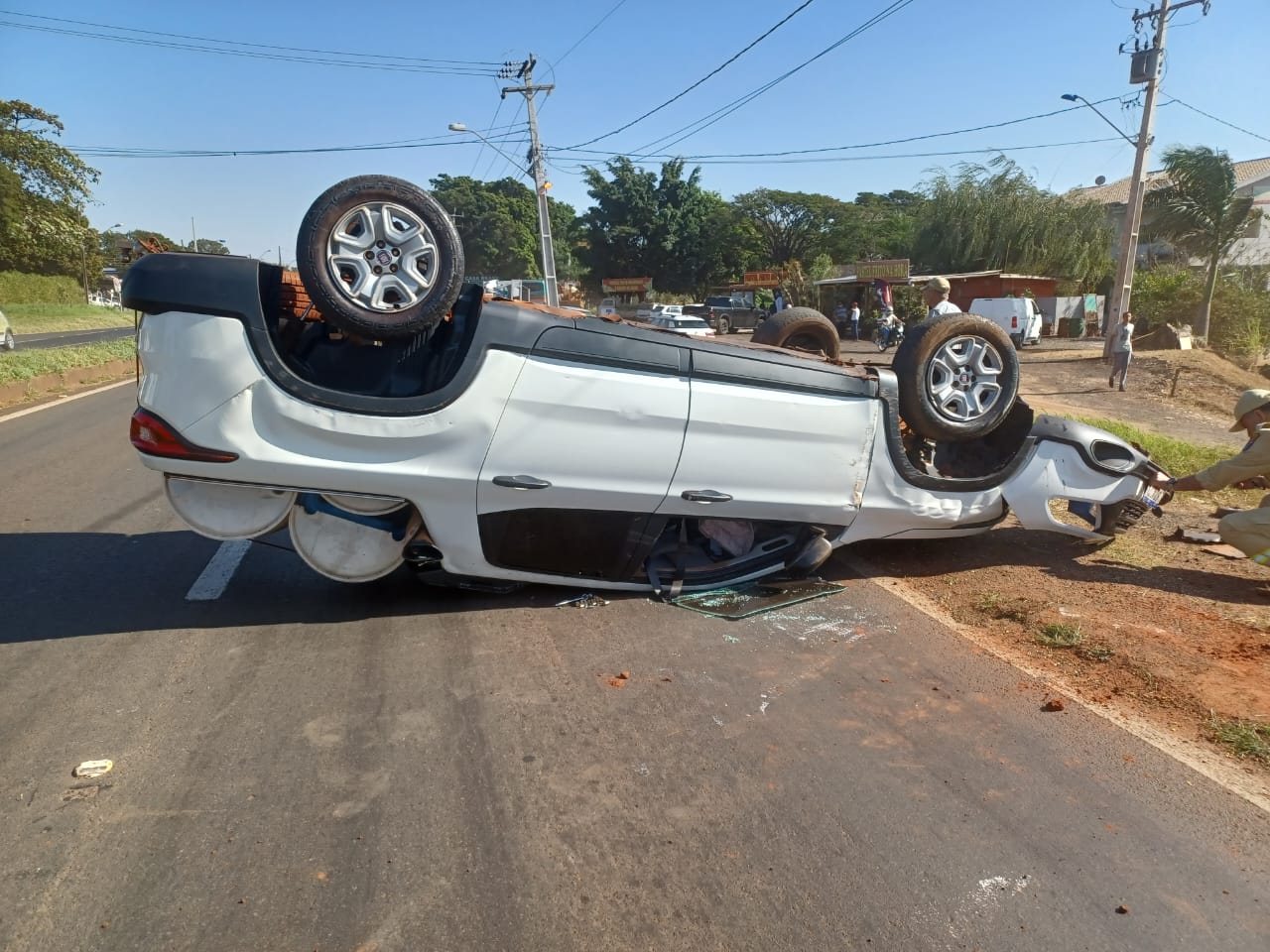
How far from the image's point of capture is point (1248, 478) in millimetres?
5570

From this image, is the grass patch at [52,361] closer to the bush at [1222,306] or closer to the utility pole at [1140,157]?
the utility pole at [1140,157]

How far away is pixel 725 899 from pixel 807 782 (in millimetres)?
721

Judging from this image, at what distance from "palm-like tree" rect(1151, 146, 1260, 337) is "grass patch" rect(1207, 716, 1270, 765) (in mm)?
24792

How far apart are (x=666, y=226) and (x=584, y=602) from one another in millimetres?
62108

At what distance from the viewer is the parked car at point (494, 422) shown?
3.94 metres

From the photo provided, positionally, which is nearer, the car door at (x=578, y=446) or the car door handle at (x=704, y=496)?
the car door at (x=578, y=446)

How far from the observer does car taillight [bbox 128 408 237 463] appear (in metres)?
3.96

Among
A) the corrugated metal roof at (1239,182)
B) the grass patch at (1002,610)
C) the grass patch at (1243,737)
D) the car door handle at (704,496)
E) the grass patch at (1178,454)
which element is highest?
the corrugated metal roof at (1239,182)

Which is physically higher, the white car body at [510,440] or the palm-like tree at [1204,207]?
the palm-like tree at [1204,207]

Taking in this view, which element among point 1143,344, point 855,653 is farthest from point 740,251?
point 855,653

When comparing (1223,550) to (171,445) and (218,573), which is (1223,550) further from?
(218,573)

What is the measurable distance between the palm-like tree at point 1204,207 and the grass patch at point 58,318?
49.6m

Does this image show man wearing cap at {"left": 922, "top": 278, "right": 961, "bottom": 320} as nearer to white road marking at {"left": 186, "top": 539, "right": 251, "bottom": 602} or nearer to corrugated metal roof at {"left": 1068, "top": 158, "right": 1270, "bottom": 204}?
white road marking at {"left": 186, "top": 539, "right": 251, "bottom": 602}

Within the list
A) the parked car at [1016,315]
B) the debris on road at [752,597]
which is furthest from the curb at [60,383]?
the parked car at [1016,315]
